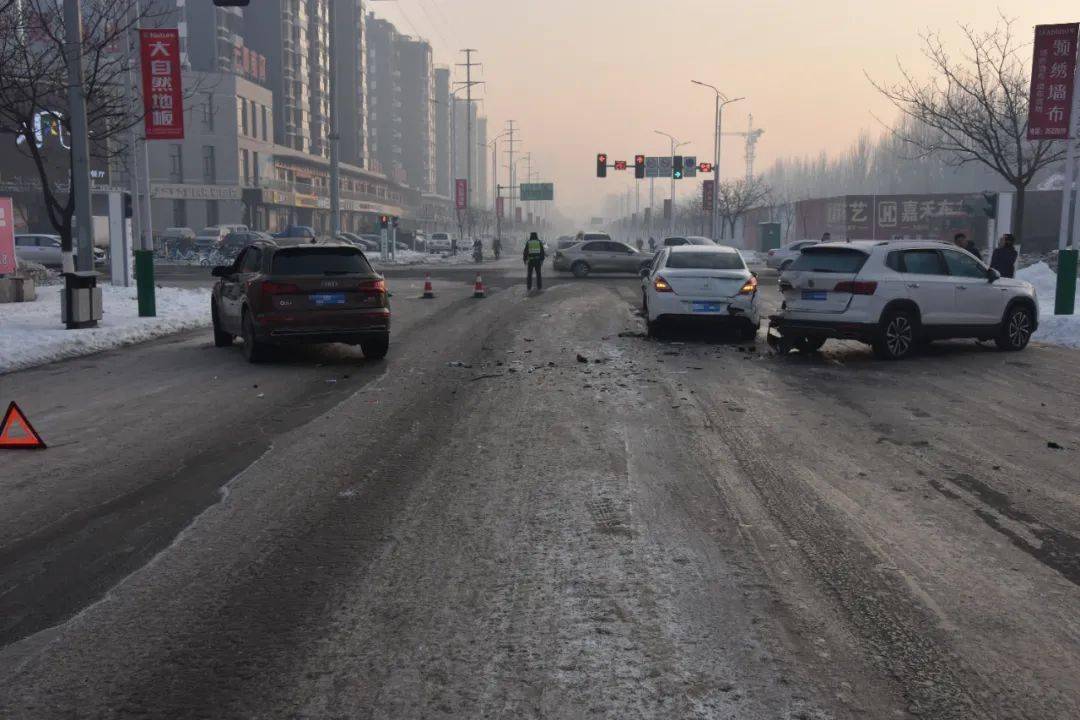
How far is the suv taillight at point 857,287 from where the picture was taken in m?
13.2

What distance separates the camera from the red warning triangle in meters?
7.73

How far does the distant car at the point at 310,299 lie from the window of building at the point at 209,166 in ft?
237

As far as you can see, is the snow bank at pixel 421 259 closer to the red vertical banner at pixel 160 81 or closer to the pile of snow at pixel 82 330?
the red vertical banner at pixel 160 81

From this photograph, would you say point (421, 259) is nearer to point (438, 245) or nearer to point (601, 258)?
point (438, 245)

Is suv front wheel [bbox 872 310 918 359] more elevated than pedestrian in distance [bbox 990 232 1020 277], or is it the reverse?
pedestrian in distance [bbox 990 232 1020 277]

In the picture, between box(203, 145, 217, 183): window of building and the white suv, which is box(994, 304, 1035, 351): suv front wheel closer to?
the white suv

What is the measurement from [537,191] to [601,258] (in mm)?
70354

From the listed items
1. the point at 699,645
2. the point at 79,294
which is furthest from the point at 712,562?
the point at 79,294

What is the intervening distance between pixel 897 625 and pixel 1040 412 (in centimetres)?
653

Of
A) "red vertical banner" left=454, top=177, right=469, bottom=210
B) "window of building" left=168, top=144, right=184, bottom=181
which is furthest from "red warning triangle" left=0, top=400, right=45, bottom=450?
"red vertical banner" left=454, top=177, right=469, bottom=210

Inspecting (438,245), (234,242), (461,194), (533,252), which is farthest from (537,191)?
(533,252)

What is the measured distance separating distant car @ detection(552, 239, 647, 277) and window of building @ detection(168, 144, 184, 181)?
51.4 metres

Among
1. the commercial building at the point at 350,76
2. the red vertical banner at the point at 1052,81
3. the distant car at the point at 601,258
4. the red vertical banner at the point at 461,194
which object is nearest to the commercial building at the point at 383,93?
the commercial building at the point at 350,76

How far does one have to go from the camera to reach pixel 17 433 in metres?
7.79
